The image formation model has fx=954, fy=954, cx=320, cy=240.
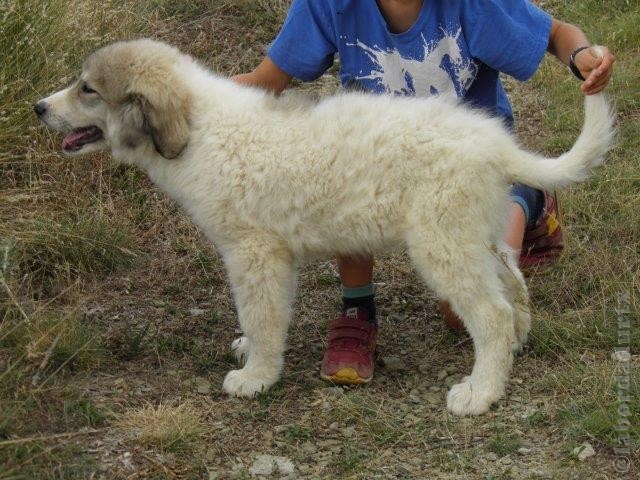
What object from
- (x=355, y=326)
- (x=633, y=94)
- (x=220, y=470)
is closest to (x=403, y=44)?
(x=355, y=326)

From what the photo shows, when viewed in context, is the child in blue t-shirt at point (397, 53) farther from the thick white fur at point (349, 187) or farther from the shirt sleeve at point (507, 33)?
the thick white fur at point (349, 187)

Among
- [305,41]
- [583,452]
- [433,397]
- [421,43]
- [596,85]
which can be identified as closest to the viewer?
[583,452]

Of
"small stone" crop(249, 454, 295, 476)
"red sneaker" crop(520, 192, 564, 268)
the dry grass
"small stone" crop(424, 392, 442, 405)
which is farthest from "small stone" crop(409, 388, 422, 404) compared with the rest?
"red sneaker" crop(520, 192, 564, 268)

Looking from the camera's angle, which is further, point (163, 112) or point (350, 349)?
point (350, 349)

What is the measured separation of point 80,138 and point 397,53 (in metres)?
1.32

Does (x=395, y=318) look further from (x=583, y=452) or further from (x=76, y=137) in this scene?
(x=76, y=137)

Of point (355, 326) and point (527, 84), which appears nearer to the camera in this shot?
point (355, 326)

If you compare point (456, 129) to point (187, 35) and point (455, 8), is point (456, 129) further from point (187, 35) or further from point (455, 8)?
point (187, 35)

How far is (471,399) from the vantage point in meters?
3.46

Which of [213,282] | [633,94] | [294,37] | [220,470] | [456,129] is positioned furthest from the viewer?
[633,94]

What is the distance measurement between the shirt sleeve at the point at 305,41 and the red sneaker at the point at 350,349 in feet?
3.44

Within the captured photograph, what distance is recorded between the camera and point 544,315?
13.1 feet

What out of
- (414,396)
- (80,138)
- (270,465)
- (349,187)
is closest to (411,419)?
(414,396)

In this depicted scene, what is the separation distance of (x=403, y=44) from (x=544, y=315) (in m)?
1.27
